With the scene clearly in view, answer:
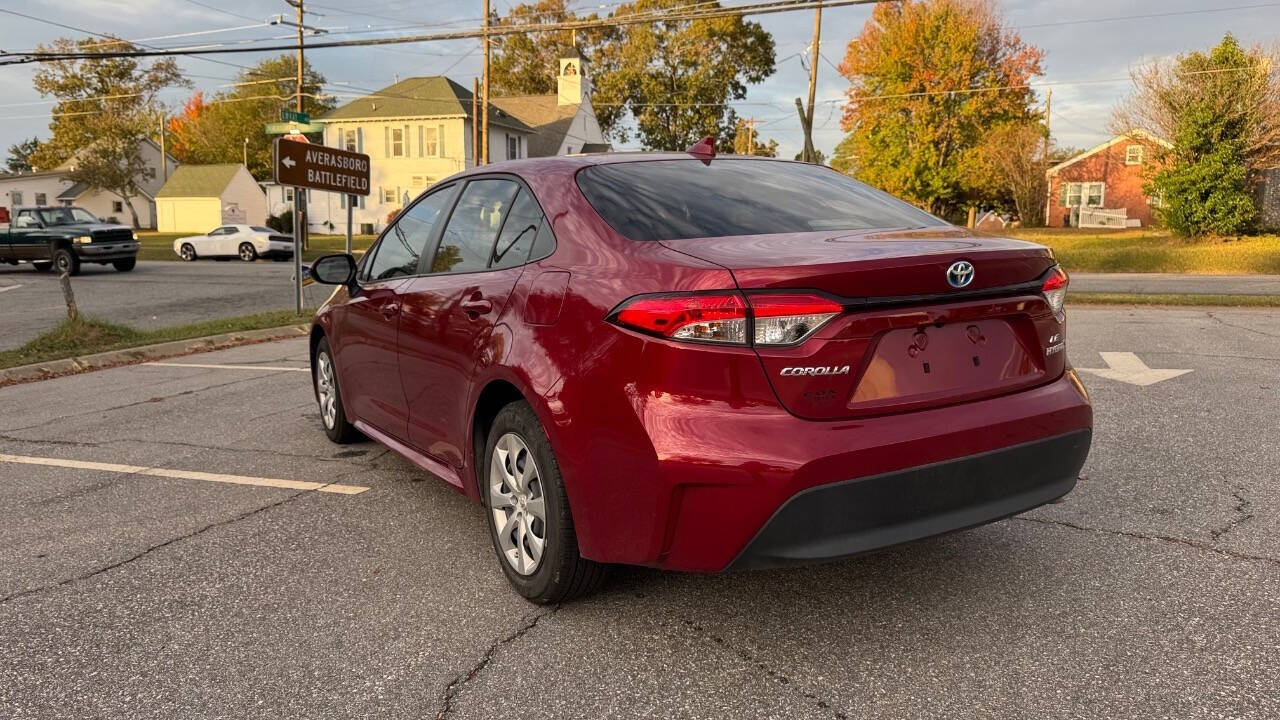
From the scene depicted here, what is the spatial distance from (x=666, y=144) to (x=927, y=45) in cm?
2049

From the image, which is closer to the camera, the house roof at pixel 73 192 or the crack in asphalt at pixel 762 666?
the crack in asphalt at pixel 762 666

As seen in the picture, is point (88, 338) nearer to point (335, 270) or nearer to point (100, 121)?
point (335, 270)

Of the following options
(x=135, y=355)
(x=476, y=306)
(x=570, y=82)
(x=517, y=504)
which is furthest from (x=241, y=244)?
(x=517, y=504)

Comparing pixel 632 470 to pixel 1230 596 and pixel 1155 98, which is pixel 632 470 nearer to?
pixel 1230 596

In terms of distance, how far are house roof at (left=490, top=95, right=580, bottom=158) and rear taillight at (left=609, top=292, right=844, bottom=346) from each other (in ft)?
172

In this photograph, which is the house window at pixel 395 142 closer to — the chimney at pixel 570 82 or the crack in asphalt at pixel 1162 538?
the chimney at pixel 570 82

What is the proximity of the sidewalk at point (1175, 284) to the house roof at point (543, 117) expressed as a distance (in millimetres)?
37268

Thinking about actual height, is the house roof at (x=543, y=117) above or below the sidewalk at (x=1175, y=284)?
above

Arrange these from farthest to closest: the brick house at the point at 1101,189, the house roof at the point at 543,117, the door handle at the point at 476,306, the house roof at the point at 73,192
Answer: the house roof at the point at 73,192, the house roof at the point at 543,117, the brick house at the point at 1101,189, the door handle at the point at 476,306

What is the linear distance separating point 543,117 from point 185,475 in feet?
172

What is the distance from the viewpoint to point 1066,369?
10.4 ft

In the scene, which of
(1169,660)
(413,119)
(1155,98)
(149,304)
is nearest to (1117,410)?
(1169,660)

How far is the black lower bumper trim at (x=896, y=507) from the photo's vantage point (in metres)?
2.54

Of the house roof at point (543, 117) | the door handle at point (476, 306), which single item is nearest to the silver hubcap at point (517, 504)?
the door handle at point (476, 306)
